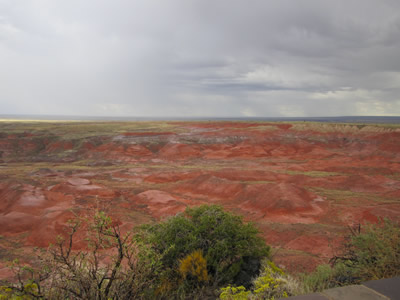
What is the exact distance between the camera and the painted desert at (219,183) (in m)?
14.8

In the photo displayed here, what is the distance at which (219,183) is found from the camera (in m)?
23.6

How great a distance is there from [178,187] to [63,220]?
1098 cm

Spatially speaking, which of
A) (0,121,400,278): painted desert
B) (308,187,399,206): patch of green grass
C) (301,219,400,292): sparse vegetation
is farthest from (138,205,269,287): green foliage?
(308,187,399,206): patch of green grass

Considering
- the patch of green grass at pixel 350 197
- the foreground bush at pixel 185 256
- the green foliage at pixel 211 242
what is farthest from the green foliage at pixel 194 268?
the patch of green grass at pixel 350 197

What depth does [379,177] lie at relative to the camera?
24.4 meters

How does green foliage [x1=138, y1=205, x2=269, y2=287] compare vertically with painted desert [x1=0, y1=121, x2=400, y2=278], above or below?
above

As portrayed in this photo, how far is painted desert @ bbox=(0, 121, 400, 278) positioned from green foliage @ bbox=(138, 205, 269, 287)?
227cm

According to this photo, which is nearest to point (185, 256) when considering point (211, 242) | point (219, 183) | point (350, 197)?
point (211, 242)

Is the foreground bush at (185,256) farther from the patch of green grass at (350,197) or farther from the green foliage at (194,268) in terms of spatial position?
the patch of green grass at (350,197)

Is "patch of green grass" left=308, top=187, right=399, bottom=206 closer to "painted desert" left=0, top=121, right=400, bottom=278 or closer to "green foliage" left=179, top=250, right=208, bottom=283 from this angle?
"painted desert" left=0, top=121, right=400, bottom=278

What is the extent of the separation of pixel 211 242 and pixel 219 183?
16.4 meters

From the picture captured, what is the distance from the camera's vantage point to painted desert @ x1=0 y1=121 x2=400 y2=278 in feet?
48.6

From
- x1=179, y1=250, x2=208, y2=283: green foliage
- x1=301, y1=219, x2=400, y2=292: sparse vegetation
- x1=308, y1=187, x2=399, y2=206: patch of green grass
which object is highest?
x1=301, y1=219, x2=400, y2=292: sparse vegetation

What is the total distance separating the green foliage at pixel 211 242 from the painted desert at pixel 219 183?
7.44ft
